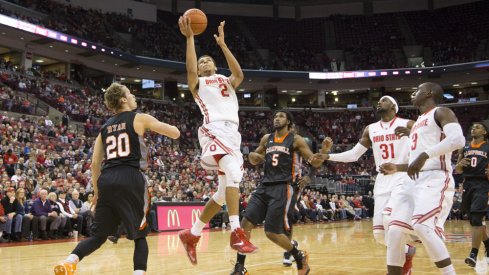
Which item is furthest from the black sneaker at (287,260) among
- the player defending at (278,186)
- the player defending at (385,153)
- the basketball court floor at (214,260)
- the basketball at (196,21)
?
the basketball at (196,21)

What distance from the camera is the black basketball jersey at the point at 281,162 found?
6828 millimetres

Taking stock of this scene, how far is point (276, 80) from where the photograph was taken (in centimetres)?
4216

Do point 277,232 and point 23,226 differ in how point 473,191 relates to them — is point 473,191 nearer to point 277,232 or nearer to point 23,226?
point 277,232

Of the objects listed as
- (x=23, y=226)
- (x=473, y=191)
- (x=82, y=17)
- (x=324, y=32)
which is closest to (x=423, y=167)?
(x=473, y=191)

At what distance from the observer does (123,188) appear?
4.59 meters

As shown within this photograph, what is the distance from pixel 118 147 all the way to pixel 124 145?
6 cm

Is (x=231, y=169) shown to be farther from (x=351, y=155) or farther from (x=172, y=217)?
(x=172, y=217)

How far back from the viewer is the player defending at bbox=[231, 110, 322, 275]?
642cm

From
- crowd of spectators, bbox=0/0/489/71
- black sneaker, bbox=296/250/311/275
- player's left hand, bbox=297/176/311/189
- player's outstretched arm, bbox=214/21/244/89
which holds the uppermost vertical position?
crowd of spectators, bbox=0/0/489/71

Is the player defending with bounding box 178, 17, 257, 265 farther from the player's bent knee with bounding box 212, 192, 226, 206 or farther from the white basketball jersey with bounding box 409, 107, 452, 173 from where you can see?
the white basketball jersey with bounding box 409, 107, 452, 173

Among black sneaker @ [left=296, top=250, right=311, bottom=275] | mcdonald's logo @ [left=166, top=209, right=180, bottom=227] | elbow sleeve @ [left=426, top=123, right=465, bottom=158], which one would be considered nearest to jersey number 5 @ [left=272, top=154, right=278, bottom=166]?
A: black sneaker @ [left=296, top=250, right=311, bottom=275]

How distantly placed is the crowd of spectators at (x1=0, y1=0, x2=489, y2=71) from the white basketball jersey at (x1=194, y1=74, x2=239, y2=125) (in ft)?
97.5

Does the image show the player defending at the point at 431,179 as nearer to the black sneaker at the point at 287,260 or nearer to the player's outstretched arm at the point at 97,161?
the player's outstretched arm at the point at 97,161

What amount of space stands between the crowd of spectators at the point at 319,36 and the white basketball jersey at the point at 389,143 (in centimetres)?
3005
